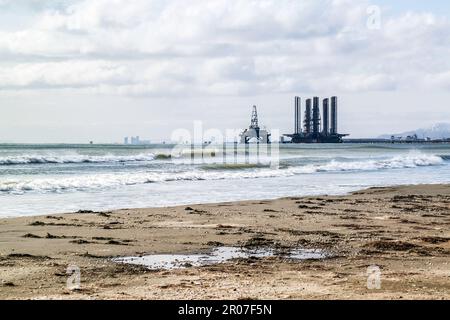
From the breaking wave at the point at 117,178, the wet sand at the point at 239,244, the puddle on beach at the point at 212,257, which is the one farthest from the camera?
the breaking wave at the point at 117,178

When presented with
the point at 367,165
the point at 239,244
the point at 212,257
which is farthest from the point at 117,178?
the point at 367,165

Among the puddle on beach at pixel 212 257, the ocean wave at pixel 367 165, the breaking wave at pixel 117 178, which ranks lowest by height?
the ocean wave at pixel 367 165

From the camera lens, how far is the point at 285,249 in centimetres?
982

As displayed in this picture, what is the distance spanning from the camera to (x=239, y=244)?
10.3 meters

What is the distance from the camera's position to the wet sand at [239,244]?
6887 mm

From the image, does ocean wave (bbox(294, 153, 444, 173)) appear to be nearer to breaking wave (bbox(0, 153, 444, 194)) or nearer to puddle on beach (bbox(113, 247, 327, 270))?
breaking wave (bbox(0, 153, 444, 194))

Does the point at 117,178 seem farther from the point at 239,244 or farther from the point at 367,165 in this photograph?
the point at 367,165

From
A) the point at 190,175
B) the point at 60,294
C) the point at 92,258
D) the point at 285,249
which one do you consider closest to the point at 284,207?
the point at 285,249

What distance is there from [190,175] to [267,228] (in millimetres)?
17502

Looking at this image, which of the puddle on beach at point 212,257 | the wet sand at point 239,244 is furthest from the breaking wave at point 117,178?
the puddle on beach at point 212,257

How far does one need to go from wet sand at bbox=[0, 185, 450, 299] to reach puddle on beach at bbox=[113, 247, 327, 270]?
244 mm

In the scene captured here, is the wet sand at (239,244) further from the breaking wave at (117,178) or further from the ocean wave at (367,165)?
the ocean wave at (367,165)

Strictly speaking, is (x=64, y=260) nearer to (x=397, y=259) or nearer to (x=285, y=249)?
(x=285, y=249)

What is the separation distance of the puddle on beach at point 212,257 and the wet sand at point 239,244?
0.80ft
